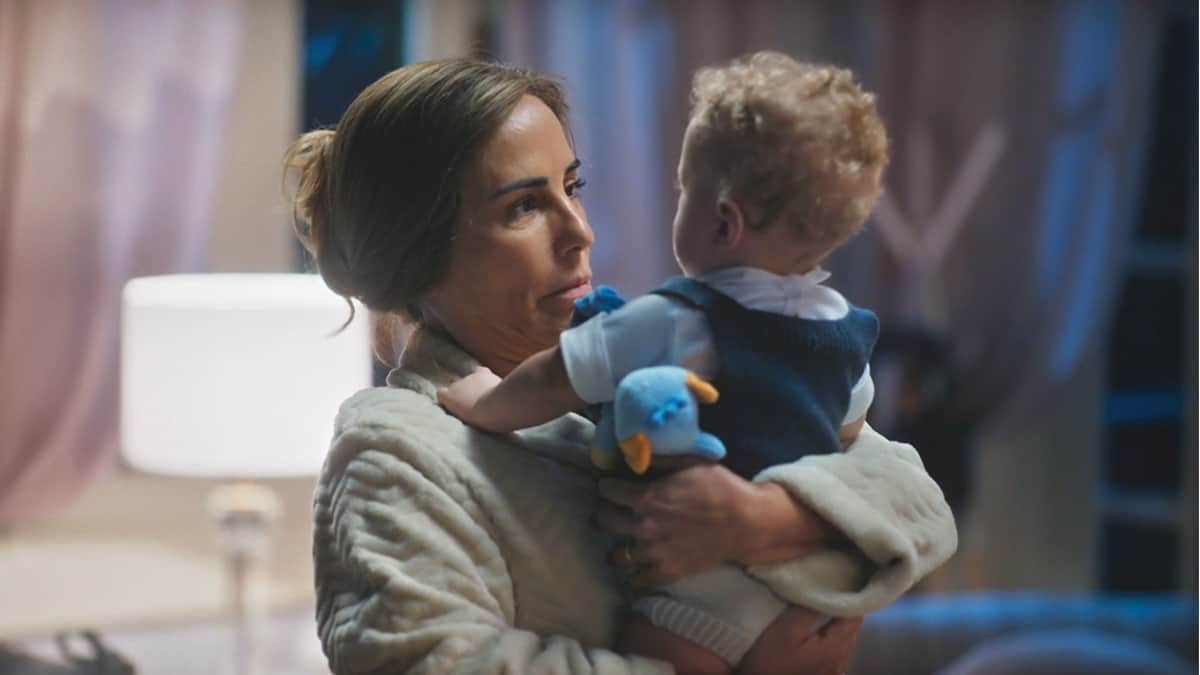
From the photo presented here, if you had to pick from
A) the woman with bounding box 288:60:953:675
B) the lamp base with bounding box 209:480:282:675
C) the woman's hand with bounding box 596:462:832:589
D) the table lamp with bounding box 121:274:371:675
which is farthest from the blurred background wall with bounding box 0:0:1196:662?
the woman's hand with bounding box 596:462:832:589

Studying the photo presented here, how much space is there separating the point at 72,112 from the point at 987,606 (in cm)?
282

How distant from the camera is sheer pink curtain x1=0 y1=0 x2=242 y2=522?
11.3 ft

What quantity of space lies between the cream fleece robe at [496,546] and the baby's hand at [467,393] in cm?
1

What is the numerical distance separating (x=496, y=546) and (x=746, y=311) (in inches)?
9.6

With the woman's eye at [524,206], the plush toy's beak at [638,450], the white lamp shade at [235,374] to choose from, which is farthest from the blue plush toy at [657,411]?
the white lamp shade at [235,374]

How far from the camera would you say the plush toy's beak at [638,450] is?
0.96 meters

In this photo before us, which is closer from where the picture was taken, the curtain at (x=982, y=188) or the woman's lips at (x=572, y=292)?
the woman's lips at (x=572, y=292)

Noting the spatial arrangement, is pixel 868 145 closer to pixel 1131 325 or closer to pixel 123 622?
pixel 123 622

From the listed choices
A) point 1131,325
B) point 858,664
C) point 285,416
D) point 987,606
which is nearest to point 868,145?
point 285,416

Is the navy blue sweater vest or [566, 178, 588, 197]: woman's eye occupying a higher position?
[566, 178, 588, 197]: woman's eye

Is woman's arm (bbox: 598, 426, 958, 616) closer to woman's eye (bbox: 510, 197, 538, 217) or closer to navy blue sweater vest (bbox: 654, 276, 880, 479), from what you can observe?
navy blue sweater vest (bbox: 654, 276, 880, 479)

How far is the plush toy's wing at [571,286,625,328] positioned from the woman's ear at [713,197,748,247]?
0.08m

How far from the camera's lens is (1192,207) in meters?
4.55

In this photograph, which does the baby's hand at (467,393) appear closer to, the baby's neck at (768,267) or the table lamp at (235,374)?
the baby's neck at (768,267)
